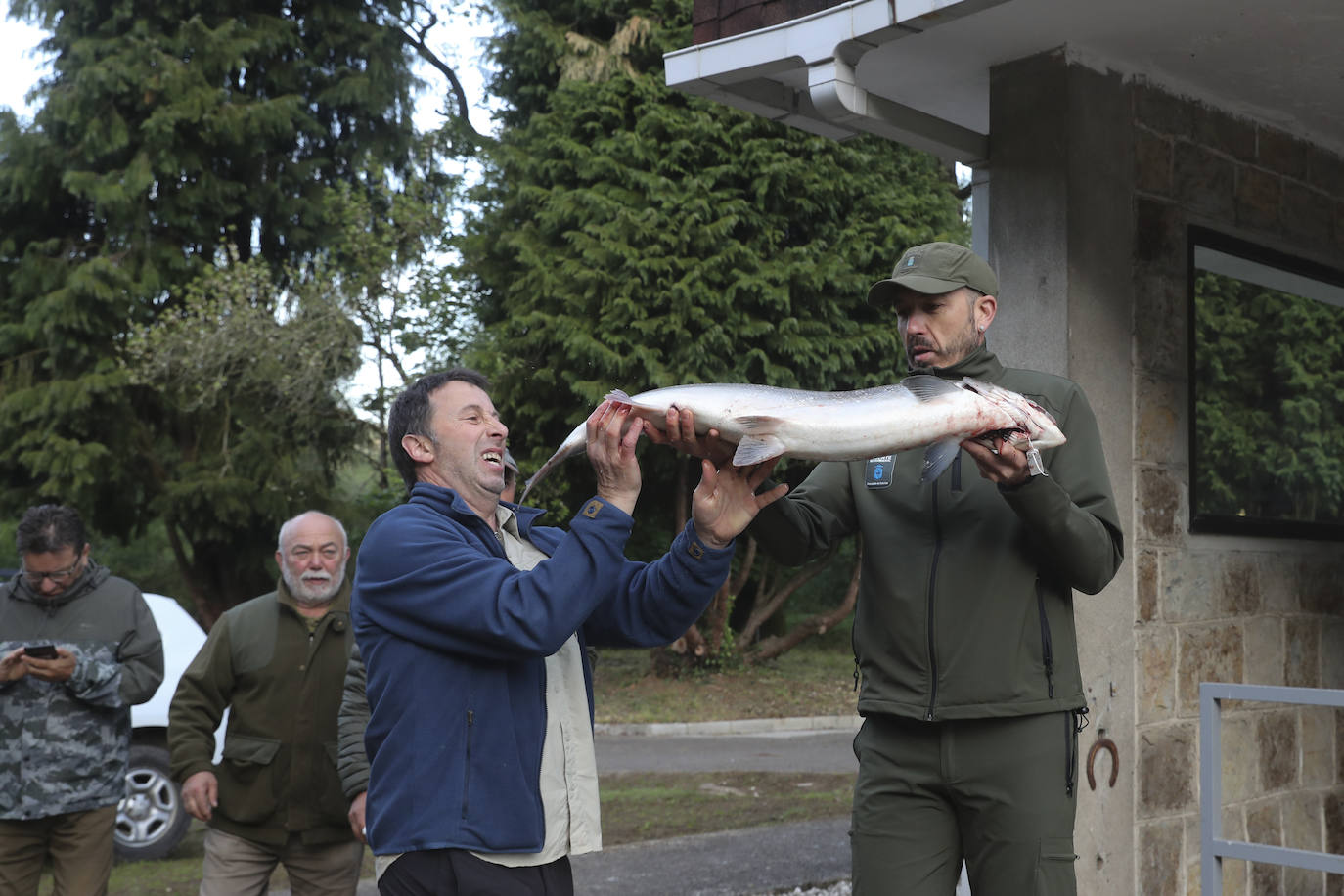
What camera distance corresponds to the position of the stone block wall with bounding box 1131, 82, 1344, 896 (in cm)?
460

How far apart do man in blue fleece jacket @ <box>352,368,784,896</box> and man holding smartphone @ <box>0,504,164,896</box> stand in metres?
2.84

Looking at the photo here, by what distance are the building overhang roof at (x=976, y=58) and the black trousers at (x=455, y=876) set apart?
278 cm

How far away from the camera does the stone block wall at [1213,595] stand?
4.60m

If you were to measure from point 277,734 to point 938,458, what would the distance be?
3.00 meters

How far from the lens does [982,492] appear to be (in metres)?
3.13

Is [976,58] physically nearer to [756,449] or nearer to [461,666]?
[756,449]

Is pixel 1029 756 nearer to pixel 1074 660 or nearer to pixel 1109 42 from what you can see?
pixel 1074 660

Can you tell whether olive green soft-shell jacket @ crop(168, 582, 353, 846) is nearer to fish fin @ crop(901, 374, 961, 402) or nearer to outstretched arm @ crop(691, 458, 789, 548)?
outstretched arm @ crop(691, 458, 789, 548)

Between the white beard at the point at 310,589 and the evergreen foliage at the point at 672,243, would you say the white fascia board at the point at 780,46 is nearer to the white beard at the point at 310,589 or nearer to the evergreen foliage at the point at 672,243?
the white beard at the point at 310,589

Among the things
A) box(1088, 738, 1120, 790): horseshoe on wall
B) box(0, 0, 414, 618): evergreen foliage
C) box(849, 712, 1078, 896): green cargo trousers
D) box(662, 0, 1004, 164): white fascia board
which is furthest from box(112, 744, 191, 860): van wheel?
box(0, 0, 414, 618): evergreen foliage

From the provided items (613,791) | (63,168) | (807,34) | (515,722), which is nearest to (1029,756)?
(515,722)

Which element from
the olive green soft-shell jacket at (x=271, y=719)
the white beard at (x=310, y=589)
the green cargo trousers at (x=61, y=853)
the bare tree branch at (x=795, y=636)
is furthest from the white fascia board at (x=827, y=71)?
the bare tree branch at (x=795, y=636)

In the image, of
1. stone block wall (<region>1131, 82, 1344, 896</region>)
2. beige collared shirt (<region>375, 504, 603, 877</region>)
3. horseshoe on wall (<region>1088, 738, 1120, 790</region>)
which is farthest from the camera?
stone block wall (<region>1131, 82, 1344, 896</region>)

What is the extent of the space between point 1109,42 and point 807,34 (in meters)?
1.04
